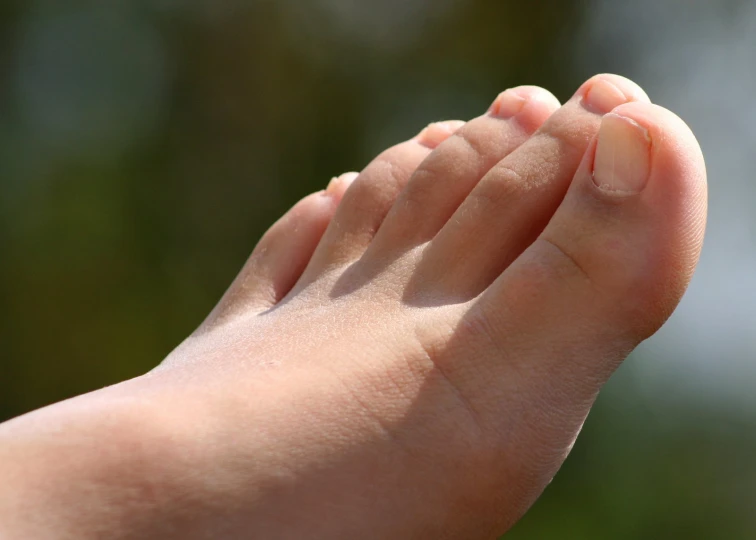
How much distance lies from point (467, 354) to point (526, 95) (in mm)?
368

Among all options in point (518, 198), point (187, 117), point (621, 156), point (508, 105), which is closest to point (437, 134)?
point (508, 105)

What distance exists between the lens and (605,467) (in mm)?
2012

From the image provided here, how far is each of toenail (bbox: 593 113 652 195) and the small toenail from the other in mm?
203

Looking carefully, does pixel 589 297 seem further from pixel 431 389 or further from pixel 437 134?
pixel 437 134

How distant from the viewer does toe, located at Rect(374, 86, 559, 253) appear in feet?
3.09

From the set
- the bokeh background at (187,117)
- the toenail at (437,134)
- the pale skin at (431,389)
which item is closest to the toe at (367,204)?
the toenail at (437,134)

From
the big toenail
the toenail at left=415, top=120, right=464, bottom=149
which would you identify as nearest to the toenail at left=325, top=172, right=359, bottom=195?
the toenail at left=415, top=120, right=464, bottom=149

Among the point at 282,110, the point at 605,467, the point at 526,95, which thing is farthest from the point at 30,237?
the point at 526,95

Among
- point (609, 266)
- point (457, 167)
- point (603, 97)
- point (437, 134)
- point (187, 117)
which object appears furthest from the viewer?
point (187, 117)

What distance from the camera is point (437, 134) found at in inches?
41.9

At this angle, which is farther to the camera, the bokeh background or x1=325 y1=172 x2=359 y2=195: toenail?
the bokeh background

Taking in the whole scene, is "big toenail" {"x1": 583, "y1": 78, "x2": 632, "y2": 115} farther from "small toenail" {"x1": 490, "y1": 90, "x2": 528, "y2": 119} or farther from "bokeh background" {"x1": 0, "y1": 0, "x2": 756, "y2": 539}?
"bokeh background" {"x1": 0, "y1": 0, "x2": 756, "y2": 539}

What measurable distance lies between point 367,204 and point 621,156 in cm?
37

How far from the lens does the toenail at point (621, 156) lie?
0.73 m
